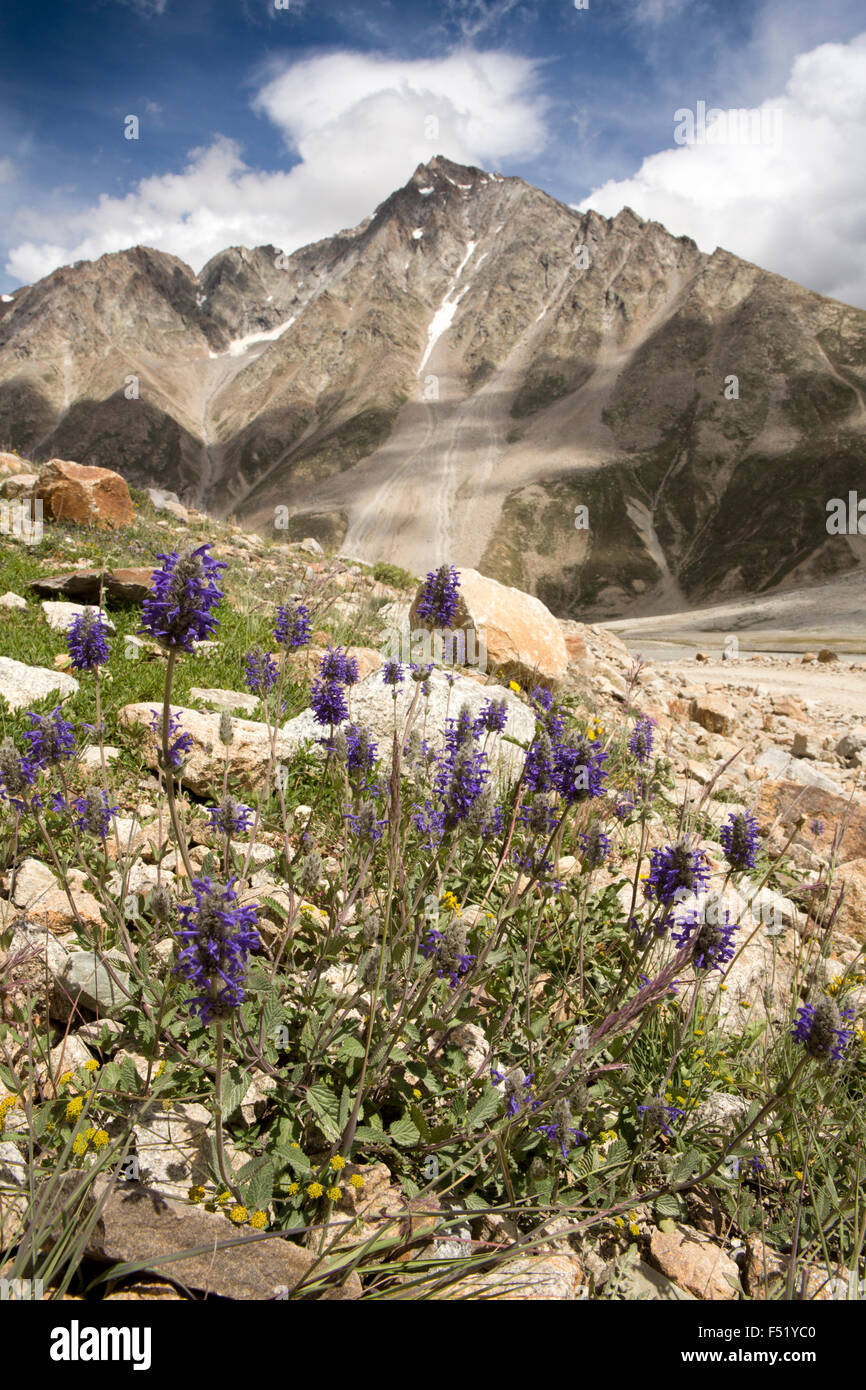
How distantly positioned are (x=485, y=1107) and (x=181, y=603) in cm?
270

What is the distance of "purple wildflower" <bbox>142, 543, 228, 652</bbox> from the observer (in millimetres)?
2725

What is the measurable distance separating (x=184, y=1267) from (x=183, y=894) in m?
2.15

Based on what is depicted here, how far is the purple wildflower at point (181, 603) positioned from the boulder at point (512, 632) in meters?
7.60

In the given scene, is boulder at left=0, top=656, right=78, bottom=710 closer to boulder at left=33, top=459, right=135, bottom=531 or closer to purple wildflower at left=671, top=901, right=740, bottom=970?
purple wildflower at left=671, top=901, right=740, bottom=970

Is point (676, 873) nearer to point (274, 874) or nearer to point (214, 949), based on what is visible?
point (214, 949)

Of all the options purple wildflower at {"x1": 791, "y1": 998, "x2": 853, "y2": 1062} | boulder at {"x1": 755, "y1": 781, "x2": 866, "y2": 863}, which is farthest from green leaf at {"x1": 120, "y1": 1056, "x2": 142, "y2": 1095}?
boulder at {"x1": 755, "y1": 781, "x2": 866, "y2": 863}

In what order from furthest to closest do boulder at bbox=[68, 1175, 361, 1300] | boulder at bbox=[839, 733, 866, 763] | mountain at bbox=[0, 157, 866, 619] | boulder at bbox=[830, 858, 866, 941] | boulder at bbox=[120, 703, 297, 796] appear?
1. mountain at bbox=[0, 157, 866, 619]
2. boulder at bbox=[839, 733, 866, 763]
3. boulder at bbox=[120, 703, 297, 796]
4. boulder at bbox=[830, 858, 866, 941]
5. boulder at bbox=[68, 1175, 361, 1300]

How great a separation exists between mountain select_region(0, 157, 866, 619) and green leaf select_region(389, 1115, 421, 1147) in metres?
89.8

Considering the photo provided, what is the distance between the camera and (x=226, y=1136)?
3.16 m

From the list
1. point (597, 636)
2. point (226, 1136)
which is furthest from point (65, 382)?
point (226, 1136)

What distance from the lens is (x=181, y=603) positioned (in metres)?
2.72

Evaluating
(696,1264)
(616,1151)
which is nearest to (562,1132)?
(616,1151)

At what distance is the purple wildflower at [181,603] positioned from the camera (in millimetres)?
2725
